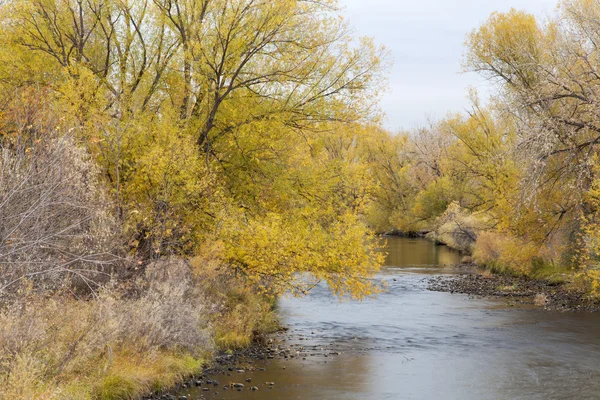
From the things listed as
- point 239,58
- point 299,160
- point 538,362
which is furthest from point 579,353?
point 239,58

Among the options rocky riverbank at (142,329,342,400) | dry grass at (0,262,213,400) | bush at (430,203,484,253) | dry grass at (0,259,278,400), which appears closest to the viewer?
dry grass at (0,262,213,400)

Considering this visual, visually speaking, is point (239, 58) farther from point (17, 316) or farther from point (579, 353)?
point (579, 353)

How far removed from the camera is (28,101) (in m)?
15.6

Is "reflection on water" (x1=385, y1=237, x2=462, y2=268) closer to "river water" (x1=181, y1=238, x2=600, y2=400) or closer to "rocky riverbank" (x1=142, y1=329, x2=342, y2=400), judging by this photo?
"river water" (x1=181, y1=238, x2=600, y2=400)

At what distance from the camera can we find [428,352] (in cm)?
1631

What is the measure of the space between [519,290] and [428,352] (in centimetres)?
1133

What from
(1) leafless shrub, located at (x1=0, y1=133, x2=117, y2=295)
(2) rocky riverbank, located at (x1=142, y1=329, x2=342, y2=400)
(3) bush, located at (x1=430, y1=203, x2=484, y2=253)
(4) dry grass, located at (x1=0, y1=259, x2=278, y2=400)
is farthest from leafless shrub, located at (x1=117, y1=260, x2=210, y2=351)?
(3) bush, located at (x1=430, y1=203, x2=484, y2=253)

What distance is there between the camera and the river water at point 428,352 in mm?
12953

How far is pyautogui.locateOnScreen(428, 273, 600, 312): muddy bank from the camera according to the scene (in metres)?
22.5

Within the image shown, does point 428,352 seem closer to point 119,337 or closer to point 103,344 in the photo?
point 119,337

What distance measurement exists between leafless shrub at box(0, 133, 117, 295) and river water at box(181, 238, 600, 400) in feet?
12.7

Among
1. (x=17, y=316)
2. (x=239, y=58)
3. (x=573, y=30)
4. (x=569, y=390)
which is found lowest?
(x=569, y=390)

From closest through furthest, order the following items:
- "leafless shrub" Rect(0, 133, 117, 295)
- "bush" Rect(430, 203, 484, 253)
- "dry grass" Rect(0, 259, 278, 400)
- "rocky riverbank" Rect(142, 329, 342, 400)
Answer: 1. "dry grass" Rect(0, 259, 278, 400)
2. "leafless shrub" Rect(0, 133, 117, 295)
3. "rocky riverbank" Rect(142, 329, 342, 400)
4. "bush" Rect(430, 203, 484, 253)

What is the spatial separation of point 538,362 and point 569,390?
89.6 inches
